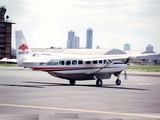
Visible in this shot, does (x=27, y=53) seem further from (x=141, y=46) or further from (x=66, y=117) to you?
(x=66, y=117)

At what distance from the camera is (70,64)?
32.1 m

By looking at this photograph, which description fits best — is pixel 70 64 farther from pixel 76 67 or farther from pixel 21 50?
pixel 21 50

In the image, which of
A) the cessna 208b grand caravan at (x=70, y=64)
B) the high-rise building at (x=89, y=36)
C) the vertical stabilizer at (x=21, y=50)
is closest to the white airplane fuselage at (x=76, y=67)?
the cessna 208b grand caravan at (x=70, y=64)

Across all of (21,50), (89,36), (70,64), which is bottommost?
(70,64)

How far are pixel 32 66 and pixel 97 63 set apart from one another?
5659mm

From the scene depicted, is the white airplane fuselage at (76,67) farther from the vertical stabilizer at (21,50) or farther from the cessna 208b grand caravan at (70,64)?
the vertical stabilizer at (21,50)

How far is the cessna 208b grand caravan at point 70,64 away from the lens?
31.1 meters

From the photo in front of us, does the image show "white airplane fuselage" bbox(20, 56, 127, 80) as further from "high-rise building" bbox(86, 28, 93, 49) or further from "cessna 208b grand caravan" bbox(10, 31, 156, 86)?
"high-rise building" bbox(86, 28, 93, 49)

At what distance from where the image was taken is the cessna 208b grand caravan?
3106 centimetres

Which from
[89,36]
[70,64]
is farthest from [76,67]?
[89,36]

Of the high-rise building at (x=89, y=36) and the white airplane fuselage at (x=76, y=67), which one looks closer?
the high-rise building at (x=89, y=36)

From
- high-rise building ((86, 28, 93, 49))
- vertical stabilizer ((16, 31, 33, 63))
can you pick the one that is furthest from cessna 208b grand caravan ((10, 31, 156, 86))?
high-rise building ((86, 28, 93, 49))

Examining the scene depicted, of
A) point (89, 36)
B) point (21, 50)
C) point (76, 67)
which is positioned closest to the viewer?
point (89, 36)

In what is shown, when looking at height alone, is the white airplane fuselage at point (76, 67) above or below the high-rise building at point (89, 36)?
below
